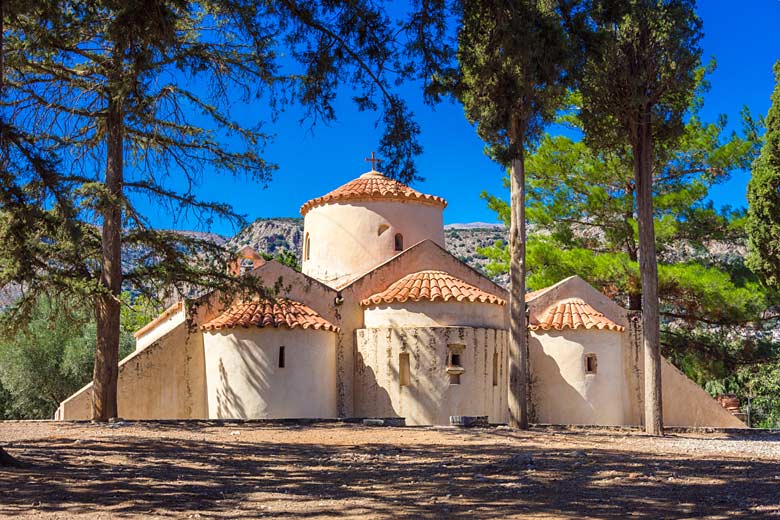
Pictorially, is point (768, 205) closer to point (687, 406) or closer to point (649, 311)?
point (687, 406)

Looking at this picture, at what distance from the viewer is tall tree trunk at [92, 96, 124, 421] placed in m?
15.2

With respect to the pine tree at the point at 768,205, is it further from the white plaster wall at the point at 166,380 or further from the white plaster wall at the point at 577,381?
the white plaster wall at the point at 166,380

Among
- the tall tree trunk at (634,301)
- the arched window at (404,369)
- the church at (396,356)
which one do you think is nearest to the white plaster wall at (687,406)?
the church at (396,356)

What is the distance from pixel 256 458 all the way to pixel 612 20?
7547mm

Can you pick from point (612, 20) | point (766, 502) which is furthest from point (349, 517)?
point (612, 20)

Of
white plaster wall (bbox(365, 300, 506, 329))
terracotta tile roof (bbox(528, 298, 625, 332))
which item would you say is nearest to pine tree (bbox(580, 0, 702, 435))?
terracotta tile roof (bbox(528, 298, 625, 332))

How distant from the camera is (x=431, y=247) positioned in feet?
73.3

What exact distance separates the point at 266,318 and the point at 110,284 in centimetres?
460

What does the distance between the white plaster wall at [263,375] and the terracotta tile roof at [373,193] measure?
18.1 feet

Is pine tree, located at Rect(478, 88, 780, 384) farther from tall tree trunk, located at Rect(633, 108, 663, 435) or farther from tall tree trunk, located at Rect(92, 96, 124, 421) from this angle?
tall tree trunk, located at Rect(92, 96, 124, 421)

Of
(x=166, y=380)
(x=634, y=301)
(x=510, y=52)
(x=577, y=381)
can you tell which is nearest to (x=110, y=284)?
(x=166, y=380)

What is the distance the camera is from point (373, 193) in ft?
77.0

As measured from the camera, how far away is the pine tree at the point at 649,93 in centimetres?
1734

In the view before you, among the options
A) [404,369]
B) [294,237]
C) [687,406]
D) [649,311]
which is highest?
[294,237]
